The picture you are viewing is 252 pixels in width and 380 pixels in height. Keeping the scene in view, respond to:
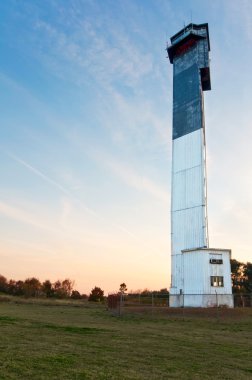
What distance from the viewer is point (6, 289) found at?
269ft

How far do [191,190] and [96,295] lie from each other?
3587 centimetres

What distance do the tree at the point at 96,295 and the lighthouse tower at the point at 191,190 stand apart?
99.3ft

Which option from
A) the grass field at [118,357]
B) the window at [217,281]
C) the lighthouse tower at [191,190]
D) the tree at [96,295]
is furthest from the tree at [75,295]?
the grass field at [118,357]

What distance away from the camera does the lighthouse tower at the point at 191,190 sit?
126 feet

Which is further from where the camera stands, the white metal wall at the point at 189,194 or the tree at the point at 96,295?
the tree at the point at 96,295

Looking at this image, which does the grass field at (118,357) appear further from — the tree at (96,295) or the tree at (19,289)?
the tree at (19,289)

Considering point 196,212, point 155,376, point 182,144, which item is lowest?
point 155,376

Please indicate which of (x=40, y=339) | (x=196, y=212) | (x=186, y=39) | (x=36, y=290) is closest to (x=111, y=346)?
(x=40, y=339)

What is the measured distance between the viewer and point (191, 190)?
4334cm

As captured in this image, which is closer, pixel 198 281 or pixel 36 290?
pixel 198 281

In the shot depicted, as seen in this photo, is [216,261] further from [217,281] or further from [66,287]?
[66,287]

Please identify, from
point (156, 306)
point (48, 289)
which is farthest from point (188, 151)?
point (48, 289)

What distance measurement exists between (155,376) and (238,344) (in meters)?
7.09

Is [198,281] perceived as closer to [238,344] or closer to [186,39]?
[238,344]
